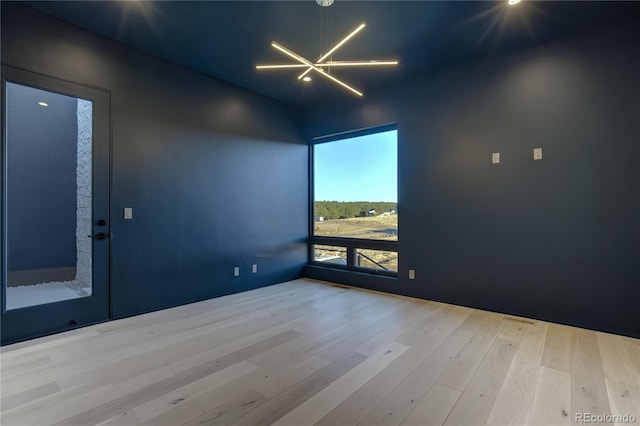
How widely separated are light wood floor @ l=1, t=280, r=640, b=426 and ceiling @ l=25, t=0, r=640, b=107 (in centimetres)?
300

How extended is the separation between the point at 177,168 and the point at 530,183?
13.6 feet

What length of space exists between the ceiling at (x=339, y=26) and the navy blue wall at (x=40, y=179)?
90 cm

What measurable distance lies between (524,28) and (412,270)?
9.77 ft

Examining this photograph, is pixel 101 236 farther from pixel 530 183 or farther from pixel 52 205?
pixel 530 183

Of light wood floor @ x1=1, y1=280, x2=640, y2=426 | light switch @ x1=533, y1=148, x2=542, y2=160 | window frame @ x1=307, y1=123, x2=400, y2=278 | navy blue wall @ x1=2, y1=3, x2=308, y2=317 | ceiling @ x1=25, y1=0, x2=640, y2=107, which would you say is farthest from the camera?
window frame @ x1=307, y1=123, x2=400, y2=278

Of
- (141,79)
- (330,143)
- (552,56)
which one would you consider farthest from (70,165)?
(552,56)

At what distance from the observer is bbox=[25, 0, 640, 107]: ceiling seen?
2.65 meters

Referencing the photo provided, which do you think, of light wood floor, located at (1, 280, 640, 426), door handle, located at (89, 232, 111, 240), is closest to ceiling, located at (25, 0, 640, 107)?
door handle, located at (89, 232, 111, 240)

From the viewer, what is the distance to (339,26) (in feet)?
9.56

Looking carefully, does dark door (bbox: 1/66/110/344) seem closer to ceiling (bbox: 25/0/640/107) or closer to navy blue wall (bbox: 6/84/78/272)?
navy blue wall (bbox: 6/84/78/272)

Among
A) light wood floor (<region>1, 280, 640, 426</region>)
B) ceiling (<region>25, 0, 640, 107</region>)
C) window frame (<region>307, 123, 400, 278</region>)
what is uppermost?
ceiling (<region>25, 0, 640, 107</region>)

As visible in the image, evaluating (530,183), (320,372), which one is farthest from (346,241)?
(320,372)

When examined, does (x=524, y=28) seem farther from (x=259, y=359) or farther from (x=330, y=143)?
(x=259, y=359)

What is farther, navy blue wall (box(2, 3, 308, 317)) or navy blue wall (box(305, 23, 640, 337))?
navy blue wall (box(2, 3, 308, 317))
